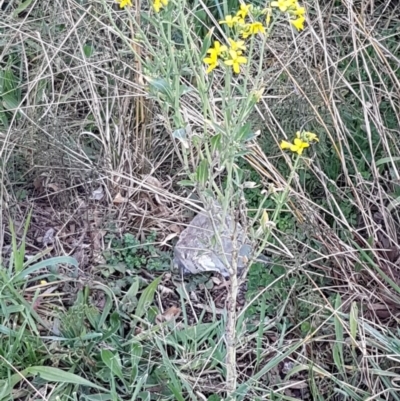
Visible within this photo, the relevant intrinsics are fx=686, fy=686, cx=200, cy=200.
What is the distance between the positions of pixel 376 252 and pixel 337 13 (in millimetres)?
858

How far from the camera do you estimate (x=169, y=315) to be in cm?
172

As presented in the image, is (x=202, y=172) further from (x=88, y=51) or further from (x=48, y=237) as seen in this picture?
(x=88, y=51)

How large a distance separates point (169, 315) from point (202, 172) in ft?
2.03

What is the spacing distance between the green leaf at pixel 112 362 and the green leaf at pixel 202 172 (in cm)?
50

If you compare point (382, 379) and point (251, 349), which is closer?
point (382, 379)

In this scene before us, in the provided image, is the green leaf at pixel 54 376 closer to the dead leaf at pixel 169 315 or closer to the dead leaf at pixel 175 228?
the dead leaf at pixel 169 315

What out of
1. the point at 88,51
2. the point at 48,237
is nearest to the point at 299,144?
the point at 48,237

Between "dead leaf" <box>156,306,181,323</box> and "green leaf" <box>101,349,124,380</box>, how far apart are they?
0.21 meters

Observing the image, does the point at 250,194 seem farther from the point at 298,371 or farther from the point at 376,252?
the point at 298,371

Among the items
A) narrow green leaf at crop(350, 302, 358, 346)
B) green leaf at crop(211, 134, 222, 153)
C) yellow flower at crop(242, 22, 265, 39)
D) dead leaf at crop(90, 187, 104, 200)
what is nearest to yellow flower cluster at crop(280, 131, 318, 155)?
green leaf at crop(211, 134, 222, 153)

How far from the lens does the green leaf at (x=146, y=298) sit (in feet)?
5.53

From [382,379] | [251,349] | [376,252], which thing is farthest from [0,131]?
[382,379]

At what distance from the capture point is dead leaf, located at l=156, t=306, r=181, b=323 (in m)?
1.71

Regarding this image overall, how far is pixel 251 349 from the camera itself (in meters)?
1.62
